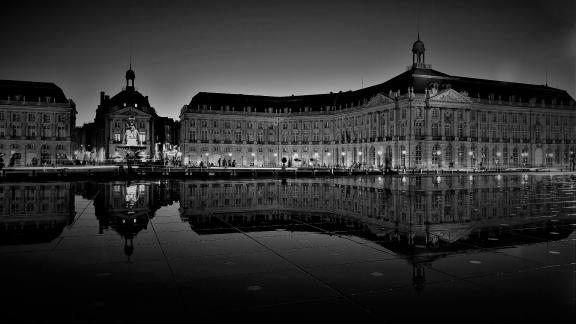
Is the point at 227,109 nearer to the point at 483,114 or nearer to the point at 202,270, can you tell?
the point at 483,114

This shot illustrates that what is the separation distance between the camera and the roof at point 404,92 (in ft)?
313

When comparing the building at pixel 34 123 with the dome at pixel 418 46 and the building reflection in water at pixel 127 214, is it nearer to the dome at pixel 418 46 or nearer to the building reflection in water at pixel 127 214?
the dome at pixel 418 46

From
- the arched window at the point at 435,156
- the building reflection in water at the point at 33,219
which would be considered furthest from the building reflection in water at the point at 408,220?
the arched window at the point at 435,156

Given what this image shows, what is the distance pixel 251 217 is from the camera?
1388 cm

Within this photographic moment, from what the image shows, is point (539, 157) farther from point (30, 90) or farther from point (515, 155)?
point (30, 90)

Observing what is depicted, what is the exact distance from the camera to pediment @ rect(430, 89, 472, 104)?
93.9 m

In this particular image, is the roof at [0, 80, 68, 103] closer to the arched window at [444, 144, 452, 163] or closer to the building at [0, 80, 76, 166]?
the building at [0, 80, 76, 166]

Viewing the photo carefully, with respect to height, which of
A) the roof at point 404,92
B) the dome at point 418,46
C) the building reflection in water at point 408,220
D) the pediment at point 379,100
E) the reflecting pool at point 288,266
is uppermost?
the dome at point 418,46

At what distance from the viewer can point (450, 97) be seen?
95.3m

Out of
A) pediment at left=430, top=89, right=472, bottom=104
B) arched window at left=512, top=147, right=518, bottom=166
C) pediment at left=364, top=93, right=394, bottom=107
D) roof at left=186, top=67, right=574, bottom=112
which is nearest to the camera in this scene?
pediment at left=430, top=89, right=472, bottom=104

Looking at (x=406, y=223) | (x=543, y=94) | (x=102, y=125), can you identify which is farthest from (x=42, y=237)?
(x=102, y=125)

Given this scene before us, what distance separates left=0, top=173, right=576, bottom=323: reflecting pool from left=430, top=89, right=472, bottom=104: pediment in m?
84.4

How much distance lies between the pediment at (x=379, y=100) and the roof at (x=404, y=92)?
2082 millimetres

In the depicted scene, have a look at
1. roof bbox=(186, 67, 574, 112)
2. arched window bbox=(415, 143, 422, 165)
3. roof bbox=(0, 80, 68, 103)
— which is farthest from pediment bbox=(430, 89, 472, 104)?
roof bbox=(0, 80, 68, 103)
